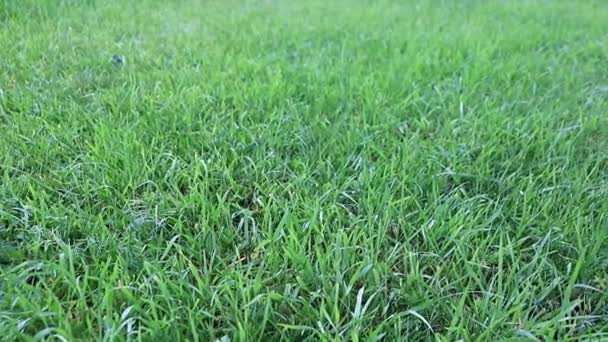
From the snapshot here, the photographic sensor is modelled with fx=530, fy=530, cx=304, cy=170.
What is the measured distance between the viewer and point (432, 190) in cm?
187

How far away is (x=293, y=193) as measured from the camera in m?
1.80

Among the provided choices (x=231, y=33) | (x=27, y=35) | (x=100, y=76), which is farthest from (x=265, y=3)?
(x=100, y=76)

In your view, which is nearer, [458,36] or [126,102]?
[126,102]

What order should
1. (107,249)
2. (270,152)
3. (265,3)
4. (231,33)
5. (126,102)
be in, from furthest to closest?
(265,3) < (231,33) < (126,102) < (270,152) < (107,249)

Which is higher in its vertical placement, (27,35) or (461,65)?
(27,35)

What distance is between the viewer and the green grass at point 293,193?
1321 millimetres

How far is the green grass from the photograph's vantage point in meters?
1.32

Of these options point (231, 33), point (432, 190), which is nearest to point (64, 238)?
point (432, 190)

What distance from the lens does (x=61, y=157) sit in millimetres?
A: 1980

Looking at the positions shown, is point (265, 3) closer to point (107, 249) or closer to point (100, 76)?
point (100, 76)

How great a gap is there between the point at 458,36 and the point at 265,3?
198 cm

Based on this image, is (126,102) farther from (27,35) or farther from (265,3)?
(265,3)

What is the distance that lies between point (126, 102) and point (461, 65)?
6.68 feet

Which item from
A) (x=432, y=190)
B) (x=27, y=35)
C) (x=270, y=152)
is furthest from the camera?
(x=27, y=35)
